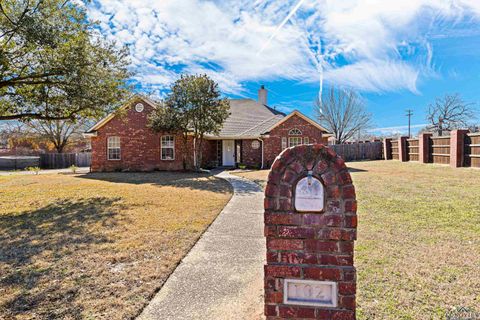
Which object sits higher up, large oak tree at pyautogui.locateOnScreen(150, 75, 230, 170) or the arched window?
large oak tree at pyautogui.locateOnScreen(150, 75, 230, 170)

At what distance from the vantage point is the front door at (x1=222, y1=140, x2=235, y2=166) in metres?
21.7

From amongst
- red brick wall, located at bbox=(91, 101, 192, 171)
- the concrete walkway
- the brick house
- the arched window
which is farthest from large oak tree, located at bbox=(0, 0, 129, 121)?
the arched window

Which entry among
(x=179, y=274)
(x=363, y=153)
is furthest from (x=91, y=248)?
(x=363, y=153)

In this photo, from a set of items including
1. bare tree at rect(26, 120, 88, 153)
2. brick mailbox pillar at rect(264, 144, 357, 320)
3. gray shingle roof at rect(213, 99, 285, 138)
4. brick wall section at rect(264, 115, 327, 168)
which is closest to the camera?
brick mailbox pillar at rect(264, 144, 357, 320)

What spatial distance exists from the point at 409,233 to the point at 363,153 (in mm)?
23541

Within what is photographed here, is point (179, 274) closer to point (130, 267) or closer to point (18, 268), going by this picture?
point (130, 267)

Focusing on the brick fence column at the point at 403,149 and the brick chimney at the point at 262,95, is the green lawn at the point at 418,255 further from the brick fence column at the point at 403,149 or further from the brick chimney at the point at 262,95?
the brick chimney at the point at 262,95

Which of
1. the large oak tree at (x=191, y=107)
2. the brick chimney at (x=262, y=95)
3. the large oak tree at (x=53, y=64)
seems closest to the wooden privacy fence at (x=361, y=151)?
the brick chimney at (x=262, y=95)

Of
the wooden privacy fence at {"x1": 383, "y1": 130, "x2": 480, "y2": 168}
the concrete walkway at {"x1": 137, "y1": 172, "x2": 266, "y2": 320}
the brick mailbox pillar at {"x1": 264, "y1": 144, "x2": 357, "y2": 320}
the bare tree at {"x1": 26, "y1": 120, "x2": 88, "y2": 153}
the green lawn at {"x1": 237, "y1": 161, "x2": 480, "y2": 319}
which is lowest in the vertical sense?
the concrete walkway at {"x1": 137, "y1": 172, "x2": 266, "y2": 320}

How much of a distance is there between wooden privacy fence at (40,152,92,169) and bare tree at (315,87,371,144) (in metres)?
28.4

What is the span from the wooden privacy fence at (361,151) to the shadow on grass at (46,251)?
23298mm

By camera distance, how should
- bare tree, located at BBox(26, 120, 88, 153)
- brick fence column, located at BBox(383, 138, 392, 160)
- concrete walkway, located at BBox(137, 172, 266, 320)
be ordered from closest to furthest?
concrete walkway, located at BBox(137, 172, 266, 320), brick fence column, located at BBox(383, 138, 392, 160), bare tree, located at BBox(26, 120, 88, 153)

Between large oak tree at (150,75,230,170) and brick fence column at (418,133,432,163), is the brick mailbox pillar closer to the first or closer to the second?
large oak tree at (150,75,230,170)

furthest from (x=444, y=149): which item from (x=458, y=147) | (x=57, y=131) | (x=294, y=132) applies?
(x=57, y=131)
